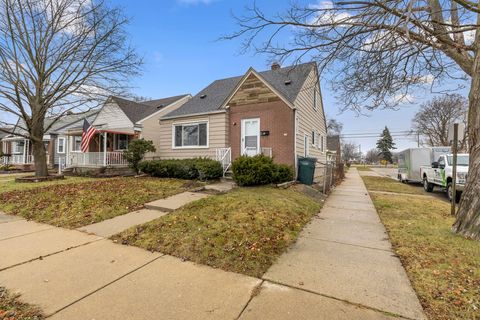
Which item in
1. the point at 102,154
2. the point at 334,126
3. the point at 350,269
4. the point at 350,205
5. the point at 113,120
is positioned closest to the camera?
the point at 350,269

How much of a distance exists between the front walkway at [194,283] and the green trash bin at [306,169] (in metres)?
6.13

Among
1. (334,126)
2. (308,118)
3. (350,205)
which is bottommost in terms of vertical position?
(350,205)

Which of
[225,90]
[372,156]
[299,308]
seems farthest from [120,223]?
[372,156]

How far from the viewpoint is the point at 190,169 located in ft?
33.6

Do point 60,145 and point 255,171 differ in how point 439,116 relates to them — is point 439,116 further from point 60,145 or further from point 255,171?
point 60,145

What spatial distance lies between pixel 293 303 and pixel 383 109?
5.95 m

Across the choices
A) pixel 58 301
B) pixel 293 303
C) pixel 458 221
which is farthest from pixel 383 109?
pixel 58 301

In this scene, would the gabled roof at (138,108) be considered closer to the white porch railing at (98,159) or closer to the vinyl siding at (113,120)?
the vinyl siding at (113,120)

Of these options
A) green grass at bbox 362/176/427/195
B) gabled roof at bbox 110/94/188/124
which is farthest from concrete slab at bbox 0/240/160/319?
gabled roof at bbox 110/94/188/124

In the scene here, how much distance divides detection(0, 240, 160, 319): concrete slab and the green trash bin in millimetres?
7983

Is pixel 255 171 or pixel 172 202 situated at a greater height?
pixel 255 171

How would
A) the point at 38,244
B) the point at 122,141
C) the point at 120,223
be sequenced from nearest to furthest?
the point at 38,244, the point at 120,223, the point at 122,141

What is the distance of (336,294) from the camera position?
2562mm

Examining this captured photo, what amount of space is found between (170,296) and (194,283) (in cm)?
33
